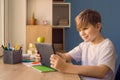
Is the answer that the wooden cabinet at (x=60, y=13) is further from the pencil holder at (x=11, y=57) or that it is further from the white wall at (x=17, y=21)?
the pencil holder at (x=11, y=57)

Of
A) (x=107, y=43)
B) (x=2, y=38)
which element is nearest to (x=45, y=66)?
(x=107, y=43)

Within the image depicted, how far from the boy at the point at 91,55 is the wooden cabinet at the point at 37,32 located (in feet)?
3.37

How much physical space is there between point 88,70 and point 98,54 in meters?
0.23

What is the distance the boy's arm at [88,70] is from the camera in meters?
1.30

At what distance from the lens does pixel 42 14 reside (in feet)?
9.29

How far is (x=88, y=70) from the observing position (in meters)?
1.30

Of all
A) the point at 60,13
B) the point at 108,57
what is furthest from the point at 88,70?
the point at 60,13

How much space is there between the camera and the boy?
1306mm

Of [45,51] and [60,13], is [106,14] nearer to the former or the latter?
[60,13]

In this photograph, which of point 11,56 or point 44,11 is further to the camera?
point 44,11

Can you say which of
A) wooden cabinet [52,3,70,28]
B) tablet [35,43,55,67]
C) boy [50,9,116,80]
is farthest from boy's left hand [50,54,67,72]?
wooden cabinet [52,3,70,28]

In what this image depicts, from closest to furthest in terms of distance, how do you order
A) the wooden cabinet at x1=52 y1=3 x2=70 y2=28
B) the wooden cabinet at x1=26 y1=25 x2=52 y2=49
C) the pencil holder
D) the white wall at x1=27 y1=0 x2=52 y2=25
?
1. the pencil holder
2. the wooden cabinet at x1=26 y1=25 x2=52 y2=49
3. the white wall at x1=27 y1=0 x2=52 y2=25
4. the wooden cabinet at x1=52 y1=3 x2=70 y2=28

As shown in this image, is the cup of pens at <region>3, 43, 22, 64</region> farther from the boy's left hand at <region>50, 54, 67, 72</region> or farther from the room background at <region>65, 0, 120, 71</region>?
the room background at <region>65, 0, 120, 71</region>

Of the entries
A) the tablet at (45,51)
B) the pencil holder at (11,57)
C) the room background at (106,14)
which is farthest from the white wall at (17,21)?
the tablet at (45,51)
